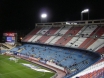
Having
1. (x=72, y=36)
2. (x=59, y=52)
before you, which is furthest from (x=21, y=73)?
(x=72, y=36)

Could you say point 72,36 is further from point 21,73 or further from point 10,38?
point 10,38

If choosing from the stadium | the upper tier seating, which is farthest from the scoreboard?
the upper tier seating

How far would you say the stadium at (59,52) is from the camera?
2683 cm

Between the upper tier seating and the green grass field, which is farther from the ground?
the upper tier seating

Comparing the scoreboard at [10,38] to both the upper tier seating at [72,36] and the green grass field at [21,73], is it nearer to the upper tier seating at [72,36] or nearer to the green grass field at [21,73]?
the upper tier seating at [72,36]

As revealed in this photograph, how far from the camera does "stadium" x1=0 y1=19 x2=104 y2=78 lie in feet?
88.0

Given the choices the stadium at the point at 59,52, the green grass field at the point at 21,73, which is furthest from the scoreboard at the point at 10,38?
the green grass field at the point at 21,73

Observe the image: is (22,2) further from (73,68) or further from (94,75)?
(94,75)

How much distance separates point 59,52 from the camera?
37.4m

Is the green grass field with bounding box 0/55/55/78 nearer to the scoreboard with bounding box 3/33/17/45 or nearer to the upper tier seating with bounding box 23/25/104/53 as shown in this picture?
the upper tier seating with bounding box 23/25/104/53

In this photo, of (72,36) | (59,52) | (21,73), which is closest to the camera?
(21,73)

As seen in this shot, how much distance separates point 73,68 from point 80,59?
10.5ft

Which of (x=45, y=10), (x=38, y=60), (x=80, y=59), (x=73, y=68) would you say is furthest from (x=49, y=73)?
(x=45, y=10)

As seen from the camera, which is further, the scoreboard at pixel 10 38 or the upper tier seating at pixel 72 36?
the scoreboard at pixel 10 38
